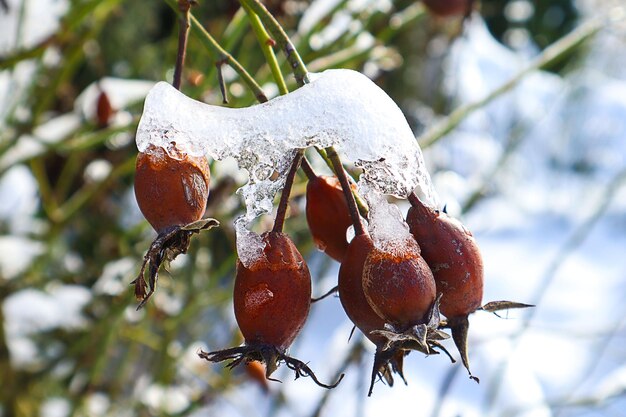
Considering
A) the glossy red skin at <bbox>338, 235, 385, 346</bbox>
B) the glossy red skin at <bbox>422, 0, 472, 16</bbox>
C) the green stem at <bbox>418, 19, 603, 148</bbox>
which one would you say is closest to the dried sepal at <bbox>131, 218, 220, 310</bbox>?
the glossy red skin at <bbox>338, 235, 385, 346</bbox>

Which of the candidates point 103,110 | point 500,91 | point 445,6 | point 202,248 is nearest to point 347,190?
point 500,91

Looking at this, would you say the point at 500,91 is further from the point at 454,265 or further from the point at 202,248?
the point at 202,248

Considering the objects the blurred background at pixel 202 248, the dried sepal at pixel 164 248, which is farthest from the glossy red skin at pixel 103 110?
the dried sepal at pixel 164 248

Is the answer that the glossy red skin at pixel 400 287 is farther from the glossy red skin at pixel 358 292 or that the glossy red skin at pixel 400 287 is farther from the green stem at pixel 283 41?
the green stem at pixel 283 41

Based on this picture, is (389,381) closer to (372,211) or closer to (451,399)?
(372,211)

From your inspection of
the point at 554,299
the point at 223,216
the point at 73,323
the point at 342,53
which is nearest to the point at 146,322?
the point at 73,323

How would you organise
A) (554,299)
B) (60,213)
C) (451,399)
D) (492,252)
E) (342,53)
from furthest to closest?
(492,252) < (554,299) < (451,399) < (60,213) < (342,53)
